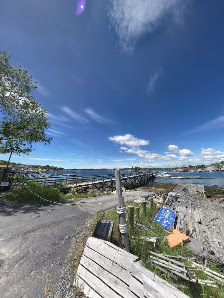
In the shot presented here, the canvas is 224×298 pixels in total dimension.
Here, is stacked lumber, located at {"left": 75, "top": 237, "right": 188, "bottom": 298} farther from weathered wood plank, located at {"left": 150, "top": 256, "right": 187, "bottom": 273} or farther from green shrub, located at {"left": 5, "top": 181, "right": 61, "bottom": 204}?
green shrub, located at {"left": 5, "top": 181, "right": 61, "bottom": 204}

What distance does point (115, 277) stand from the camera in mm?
3340

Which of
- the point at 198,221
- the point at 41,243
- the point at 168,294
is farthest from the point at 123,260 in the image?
the point at 198,221

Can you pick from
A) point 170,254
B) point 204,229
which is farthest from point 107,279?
point 204,229

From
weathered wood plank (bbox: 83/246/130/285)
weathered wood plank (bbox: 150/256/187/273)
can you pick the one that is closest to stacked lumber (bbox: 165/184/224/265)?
weathered wood plank (bbox: 150/256/187/273)

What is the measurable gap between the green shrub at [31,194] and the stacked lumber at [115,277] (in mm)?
8611

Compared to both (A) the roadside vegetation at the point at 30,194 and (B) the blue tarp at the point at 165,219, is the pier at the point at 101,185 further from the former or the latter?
(B) the blue tarp at the point at 165,219

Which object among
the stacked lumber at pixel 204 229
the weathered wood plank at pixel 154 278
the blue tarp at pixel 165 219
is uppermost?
the weathered wood plank at pixel 154 278

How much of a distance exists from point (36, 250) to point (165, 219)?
869cm

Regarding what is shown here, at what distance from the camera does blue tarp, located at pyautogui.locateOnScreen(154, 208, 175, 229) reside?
9.52 metres

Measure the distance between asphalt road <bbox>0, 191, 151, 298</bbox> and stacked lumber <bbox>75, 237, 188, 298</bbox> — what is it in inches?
22.9

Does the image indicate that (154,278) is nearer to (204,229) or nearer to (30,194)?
(204,229)

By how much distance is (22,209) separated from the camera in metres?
9.02

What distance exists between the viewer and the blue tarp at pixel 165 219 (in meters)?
9.52

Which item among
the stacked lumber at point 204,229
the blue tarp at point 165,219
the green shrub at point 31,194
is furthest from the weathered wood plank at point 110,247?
the green shrub at point 31,194
